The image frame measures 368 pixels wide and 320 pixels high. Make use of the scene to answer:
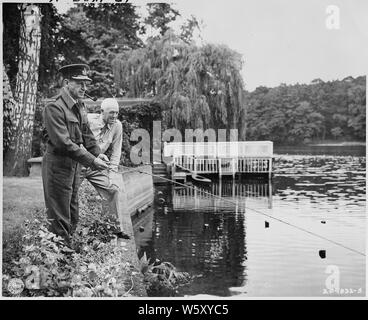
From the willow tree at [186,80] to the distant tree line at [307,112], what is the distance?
0.23 metres

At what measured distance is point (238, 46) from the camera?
7.29m

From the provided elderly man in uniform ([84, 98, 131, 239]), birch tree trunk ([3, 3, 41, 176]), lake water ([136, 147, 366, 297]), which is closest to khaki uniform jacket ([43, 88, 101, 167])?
elderly man in uniform ([84, 98, 131, 239])

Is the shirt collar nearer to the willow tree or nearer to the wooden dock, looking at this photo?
the willow tree

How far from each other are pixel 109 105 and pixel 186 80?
118 centimetres

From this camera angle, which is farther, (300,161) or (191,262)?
(300,161)

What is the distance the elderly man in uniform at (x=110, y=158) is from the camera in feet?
22.6

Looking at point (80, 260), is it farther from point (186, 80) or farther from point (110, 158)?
point (186, 80)

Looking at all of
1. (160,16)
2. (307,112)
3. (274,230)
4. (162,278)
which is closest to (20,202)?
(162,278)

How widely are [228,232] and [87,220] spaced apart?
5.19ft

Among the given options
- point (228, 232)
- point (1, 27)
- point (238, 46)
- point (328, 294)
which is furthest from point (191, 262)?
point (1, 27)

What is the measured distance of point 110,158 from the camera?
22.8 ft

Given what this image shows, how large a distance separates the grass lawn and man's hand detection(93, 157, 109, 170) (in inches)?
23.3
